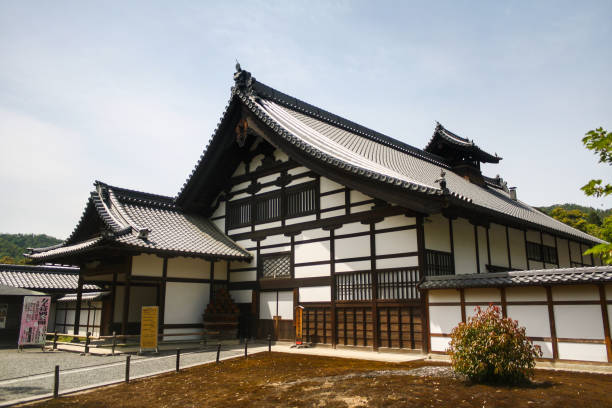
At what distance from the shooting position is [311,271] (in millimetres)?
17531

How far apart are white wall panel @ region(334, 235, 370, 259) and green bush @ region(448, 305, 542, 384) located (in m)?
6.86

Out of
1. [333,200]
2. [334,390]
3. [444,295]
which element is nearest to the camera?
[334,390]

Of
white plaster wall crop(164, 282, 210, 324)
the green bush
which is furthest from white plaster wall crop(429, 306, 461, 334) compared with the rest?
white plaster wall crop(164, 282, 210, 324)

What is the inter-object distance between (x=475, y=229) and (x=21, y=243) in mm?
74092

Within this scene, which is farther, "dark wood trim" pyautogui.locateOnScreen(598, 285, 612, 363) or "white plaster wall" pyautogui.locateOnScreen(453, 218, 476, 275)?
"white plaster wall" pyautogui.locateOnScreen(453, 218, 476, 275)

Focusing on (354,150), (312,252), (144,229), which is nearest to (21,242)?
(144,229)

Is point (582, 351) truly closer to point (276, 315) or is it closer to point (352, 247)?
point (352, 247)

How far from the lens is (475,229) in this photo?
16.9 metres

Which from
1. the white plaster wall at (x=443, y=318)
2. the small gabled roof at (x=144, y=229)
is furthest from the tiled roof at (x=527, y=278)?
the small gabled roof at (x=144, y=229)

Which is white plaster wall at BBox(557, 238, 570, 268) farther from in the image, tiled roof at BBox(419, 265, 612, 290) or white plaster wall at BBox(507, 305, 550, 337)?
tiled roof at BBox(419, 265, 612, 290)

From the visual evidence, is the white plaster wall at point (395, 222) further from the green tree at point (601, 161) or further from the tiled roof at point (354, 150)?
the green tree at point (601, 161)

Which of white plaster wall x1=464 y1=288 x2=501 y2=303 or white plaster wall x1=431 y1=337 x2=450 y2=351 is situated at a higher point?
white plaster wall x1=464 y1=288 x2=501 y2=303

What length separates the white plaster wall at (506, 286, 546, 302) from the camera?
11.6 m

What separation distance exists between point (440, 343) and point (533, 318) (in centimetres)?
273
